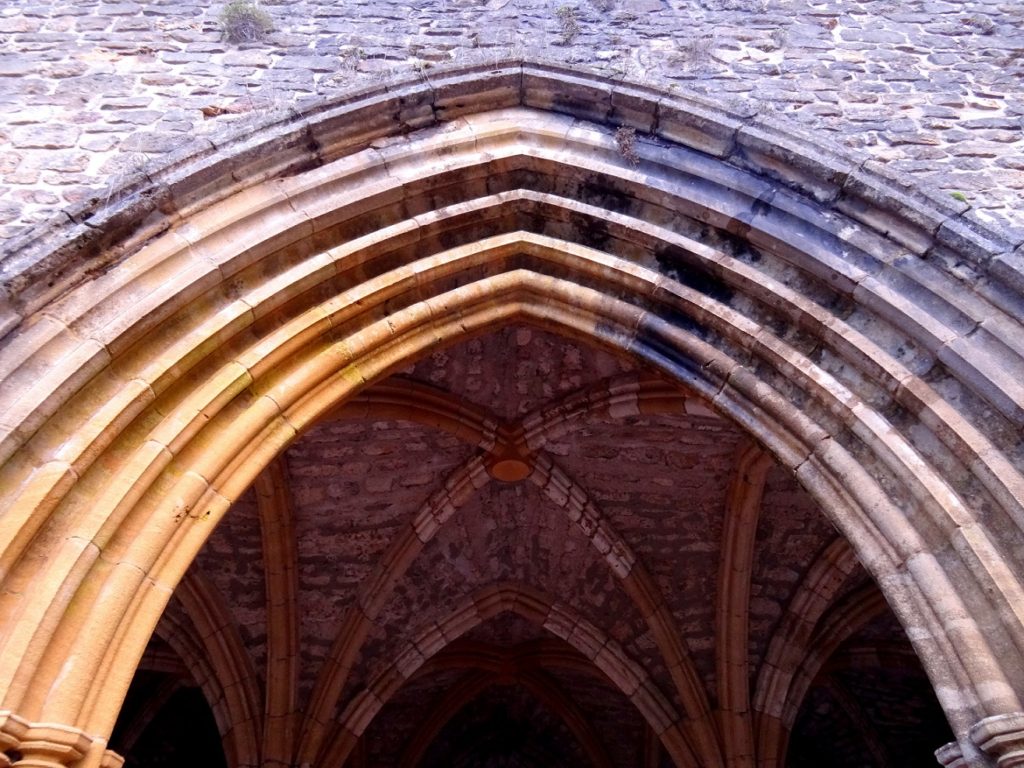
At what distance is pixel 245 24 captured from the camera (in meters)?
5.20

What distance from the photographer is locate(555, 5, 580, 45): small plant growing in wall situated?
207 inches

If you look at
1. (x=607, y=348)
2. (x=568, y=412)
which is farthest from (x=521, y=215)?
(x=568, y=412)

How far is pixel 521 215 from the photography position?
16.4 ft

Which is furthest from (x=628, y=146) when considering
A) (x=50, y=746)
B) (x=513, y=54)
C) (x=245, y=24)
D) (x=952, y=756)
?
(x=50, y=746)

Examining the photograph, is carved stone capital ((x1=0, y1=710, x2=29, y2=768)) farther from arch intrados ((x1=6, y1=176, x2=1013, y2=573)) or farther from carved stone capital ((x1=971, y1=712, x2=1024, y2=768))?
arch intrados ((x1=6, y1=176, x2=1013, y2=573))

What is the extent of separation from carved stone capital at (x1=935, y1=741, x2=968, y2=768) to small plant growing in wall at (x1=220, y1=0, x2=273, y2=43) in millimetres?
4263

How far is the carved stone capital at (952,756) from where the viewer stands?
361cm

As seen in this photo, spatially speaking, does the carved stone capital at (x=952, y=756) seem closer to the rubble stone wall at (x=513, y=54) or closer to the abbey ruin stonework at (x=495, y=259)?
the abbey ruin stonework at (x=495, y=259)

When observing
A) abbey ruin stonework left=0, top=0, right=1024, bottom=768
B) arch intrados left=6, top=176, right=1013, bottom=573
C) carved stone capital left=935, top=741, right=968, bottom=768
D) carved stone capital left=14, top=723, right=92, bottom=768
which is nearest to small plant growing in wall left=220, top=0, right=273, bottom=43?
abbey ruin stonework left=0, top=0, right=1024, bottom=768

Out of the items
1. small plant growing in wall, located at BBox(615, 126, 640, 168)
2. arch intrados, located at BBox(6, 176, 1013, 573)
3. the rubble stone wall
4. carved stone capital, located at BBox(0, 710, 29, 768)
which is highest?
the rubble stone wall

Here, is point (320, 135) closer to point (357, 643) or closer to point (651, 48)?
point (651, 48)

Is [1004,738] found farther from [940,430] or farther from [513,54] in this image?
[513,54]

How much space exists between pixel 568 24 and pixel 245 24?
158 cm

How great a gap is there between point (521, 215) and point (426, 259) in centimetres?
53
